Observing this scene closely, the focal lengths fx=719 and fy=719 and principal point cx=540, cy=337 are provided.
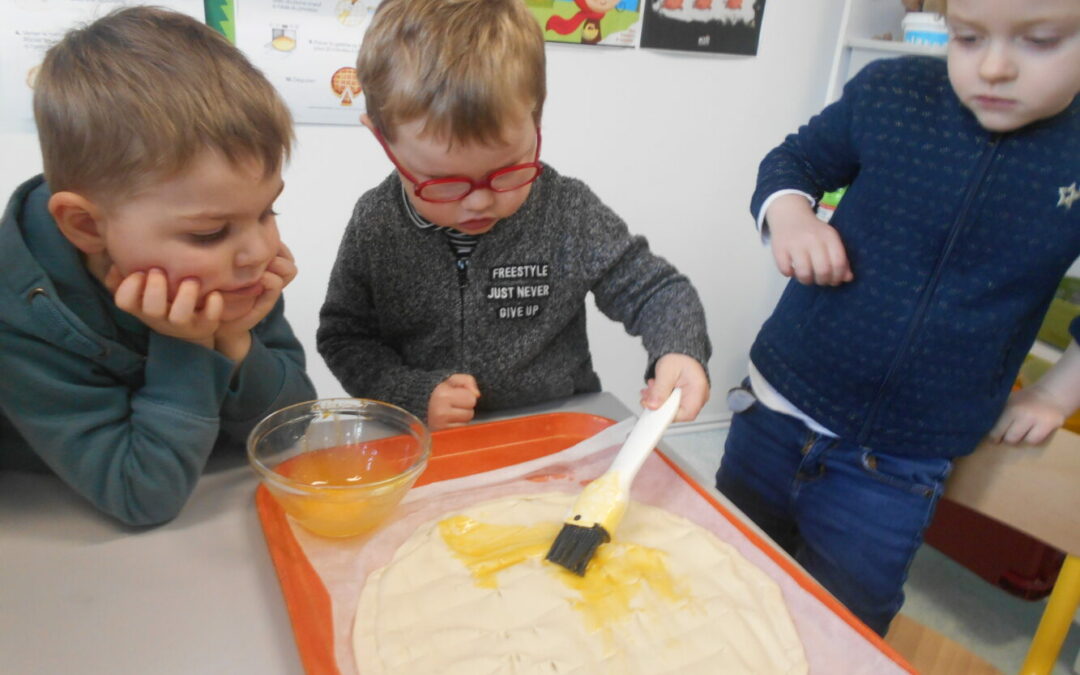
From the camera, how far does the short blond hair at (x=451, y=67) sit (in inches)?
24.1

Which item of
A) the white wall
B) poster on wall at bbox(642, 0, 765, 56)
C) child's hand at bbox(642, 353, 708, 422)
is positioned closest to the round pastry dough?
child's hand at bbox(642, 353, 708, 422)

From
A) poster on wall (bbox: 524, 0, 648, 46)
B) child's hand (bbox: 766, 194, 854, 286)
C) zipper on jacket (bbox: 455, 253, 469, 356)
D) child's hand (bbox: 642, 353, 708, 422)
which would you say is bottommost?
child's hand (bbox: 642, 353, 708, 422)

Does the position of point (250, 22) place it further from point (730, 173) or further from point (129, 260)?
point (730, 173)

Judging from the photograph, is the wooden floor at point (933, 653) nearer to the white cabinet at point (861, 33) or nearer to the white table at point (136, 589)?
the white table at point (136, 589)

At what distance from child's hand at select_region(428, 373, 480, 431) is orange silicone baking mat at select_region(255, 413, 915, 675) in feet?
0.04

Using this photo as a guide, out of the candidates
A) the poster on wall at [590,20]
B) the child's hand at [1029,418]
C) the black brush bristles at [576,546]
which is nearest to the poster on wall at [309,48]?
the poster on wall at [590,20]

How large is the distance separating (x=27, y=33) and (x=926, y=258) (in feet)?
4.15

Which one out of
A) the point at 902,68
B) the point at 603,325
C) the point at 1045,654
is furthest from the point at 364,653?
the point at 603,325

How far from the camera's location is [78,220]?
0.53 m

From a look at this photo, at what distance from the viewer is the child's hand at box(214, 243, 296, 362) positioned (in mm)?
620

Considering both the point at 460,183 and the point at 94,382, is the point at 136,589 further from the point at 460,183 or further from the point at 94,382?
the point at 460,183

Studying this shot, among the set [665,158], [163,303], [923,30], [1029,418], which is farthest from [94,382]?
[923,30]

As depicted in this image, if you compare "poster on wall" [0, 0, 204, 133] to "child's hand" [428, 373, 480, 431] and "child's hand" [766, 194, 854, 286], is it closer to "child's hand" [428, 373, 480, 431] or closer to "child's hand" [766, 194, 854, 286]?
"child's hand" [428, 373, 480, 431]

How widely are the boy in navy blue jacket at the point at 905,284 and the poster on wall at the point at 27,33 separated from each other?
970 mm
